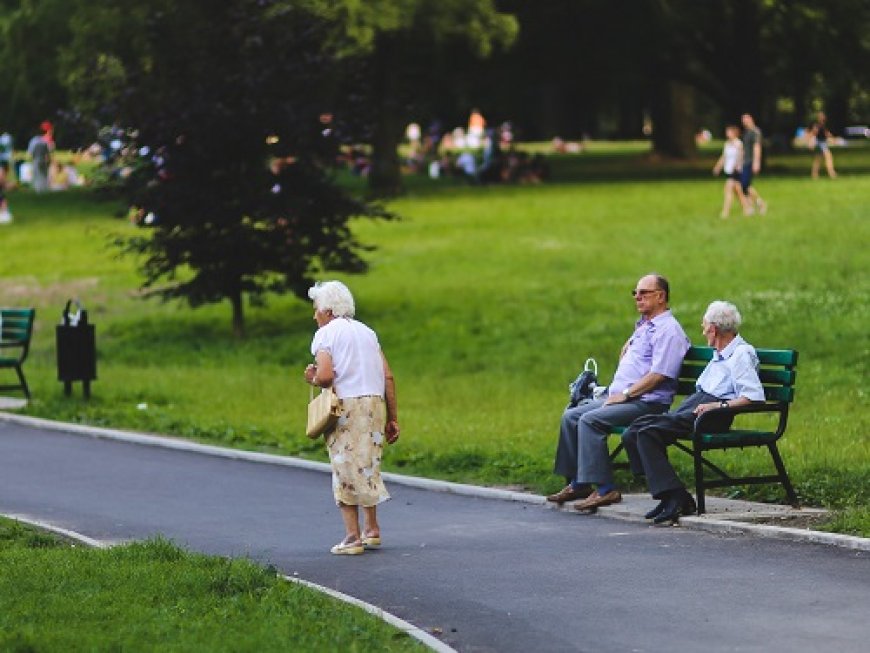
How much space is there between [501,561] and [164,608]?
8.64ft

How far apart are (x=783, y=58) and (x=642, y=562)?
51694 mm

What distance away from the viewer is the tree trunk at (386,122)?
51.6m

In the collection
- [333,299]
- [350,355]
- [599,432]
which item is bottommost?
[599,432]

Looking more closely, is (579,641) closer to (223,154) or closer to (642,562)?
(642,562)

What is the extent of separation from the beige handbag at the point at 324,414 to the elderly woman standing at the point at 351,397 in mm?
51

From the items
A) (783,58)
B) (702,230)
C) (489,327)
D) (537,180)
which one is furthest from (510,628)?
(783,58)

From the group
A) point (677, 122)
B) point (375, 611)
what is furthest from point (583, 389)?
point (677, 122)

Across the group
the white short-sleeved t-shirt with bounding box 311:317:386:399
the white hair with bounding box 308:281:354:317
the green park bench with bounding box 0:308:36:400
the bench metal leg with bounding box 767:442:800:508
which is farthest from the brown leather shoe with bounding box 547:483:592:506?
the green park bench with bounding box 0:308:36:400

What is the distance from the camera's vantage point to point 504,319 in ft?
96.5

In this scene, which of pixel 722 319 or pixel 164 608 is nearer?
pixel 164 608

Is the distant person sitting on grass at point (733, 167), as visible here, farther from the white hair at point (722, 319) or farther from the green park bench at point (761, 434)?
the white hair at point (722, 319)

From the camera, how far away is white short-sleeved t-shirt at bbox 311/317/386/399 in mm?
12250

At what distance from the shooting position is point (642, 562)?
37.5 ft

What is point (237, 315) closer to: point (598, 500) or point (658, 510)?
point (598, 500)
